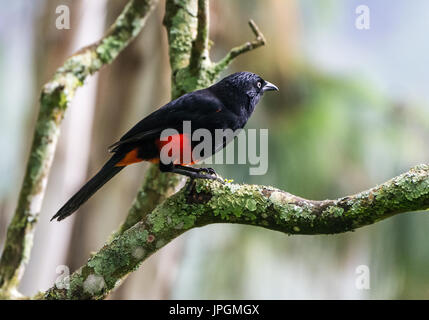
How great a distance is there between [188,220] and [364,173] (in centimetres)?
736

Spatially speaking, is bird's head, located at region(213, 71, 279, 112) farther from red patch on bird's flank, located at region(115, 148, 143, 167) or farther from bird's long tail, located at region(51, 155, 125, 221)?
bird's long tail, located at region(51, 155, 125, 221)

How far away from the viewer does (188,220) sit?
3123mm

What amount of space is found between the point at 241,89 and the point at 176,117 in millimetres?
642

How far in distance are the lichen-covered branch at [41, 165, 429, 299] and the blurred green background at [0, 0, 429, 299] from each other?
16.6 feet

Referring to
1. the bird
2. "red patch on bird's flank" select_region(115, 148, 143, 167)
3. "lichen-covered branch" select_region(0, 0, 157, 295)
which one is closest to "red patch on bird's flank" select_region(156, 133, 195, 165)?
the bird

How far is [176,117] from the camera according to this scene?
12.9ft

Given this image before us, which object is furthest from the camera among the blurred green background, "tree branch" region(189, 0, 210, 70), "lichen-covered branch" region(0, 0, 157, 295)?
the blurred green background

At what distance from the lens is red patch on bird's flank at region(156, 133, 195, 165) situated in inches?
152

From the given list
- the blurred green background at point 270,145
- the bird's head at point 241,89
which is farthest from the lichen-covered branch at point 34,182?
the blurred green background at point 270,145

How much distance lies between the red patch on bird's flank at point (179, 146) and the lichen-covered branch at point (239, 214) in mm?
717

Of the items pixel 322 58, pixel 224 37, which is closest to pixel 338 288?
pixel 322 58
